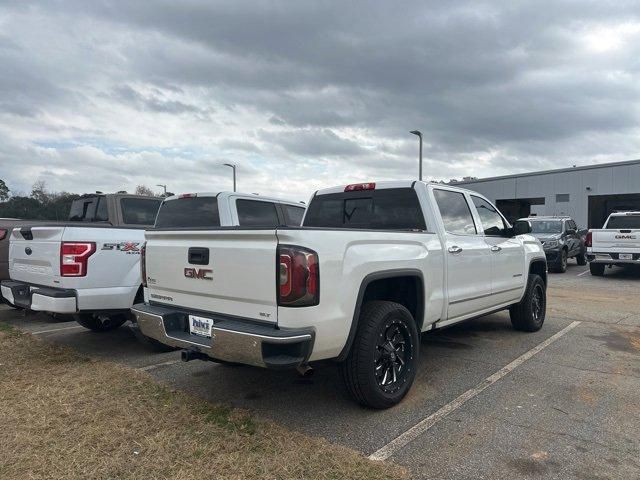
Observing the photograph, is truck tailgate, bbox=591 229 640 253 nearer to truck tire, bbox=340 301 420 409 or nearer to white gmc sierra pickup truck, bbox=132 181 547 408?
white gmc sierra pickup truck, bbox=132 181 547 408

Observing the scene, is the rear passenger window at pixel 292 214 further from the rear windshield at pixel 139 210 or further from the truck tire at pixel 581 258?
the truck tire at pixel 581 258

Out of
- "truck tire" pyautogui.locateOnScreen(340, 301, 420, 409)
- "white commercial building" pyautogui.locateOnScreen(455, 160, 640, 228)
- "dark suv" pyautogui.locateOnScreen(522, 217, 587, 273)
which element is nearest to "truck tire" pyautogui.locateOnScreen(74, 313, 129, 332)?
"truck tire" pyautogui.locateOnScreen(340, 301, 420, 409)

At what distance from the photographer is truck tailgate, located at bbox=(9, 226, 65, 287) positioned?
16.5 ft

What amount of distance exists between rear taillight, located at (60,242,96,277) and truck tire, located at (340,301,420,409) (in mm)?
3027

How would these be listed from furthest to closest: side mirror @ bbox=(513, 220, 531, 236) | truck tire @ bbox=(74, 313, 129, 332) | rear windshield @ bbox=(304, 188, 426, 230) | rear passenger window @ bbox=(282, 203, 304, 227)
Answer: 1. rear passenger window @ bbox=(282, 203, 304, 227)
2. truck tire @ bbox=(74, 313, 129, 332)
3. side mirror @ bbox=(513, 220, 531, 236)
4. rear windshield @ bbox=(304, 188, 426, 230)

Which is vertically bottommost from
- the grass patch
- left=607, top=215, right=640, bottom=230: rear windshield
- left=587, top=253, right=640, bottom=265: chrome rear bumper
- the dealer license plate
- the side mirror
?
the grass patch

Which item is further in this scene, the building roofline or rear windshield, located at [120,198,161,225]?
the building roofline

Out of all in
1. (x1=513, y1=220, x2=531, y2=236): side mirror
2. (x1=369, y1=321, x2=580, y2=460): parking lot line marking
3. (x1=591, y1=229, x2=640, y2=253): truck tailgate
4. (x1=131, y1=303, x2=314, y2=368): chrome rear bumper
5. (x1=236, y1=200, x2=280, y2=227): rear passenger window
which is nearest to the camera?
(x1=131, y1=303, x2=314, y2=368): chrome rear bumper

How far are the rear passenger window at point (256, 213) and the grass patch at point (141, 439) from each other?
232 cm

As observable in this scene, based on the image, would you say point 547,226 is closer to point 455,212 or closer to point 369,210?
point 455,212

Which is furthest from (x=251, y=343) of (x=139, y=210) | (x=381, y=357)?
(x=139, y=210)

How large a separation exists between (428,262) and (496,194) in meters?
35.8

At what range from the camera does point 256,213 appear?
6.39 m

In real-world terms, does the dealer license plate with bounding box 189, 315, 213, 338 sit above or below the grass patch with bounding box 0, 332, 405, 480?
above
